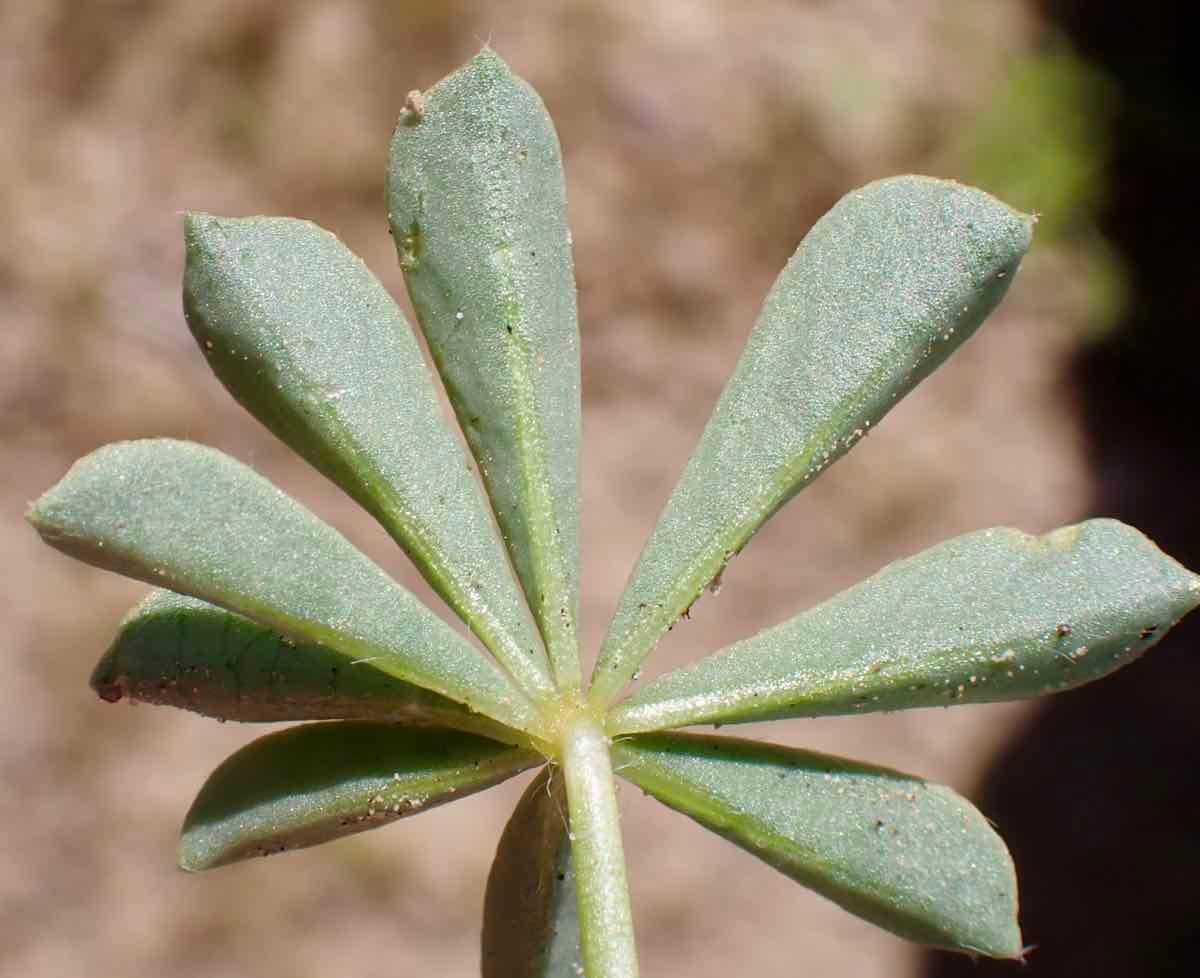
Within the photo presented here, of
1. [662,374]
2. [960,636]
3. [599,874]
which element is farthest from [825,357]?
[662,374]

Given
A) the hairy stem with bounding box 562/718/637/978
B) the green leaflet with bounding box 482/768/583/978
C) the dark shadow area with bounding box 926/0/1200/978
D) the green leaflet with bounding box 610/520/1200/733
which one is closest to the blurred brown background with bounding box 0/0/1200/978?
the dark shadow area with bounding box 926/0/1200/978

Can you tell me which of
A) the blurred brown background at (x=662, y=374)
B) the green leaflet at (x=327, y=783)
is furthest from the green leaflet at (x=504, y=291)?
the blurred brown background at (x=662, y=374)

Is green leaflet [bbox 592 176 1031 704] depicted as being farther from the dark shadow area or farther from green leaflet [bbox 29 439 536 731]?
the dark shadow area

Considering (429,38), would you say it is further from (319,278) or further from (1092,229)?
(319,278)

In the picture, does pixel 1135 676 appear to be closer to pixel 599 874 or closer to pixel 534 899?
pixel 534 899

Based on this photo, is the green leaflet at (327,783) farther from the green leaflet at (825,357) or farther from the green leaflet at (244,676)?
the green leaflet at (825,357)

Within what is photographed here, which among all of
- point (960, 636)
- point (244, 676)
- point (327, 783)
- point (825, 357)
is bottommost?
point (960, 636)
